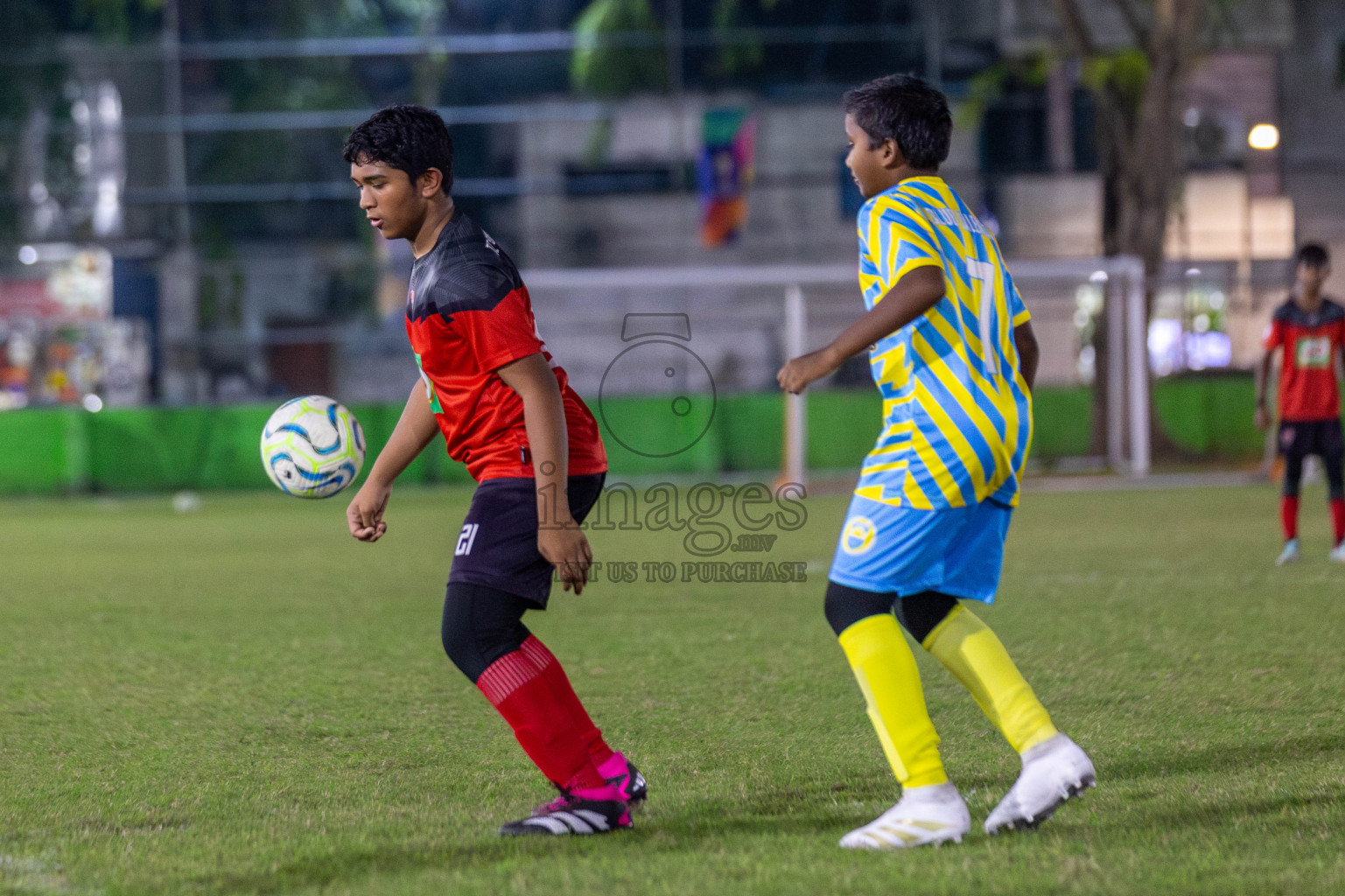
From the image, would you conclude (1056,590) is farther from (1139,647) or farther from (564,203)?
(564,203)

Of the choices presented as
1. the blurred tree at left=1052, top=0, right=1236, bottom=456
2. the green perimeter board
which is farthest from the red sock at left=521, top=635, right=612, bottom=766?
the blurred tree at left=1052, top=0, right=1236, bottom=456

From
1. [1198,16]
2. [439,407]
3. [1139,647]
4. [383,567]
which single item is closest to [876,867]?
[439,407]

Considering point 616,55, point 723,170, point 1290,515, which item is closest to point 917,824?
point 1290,515

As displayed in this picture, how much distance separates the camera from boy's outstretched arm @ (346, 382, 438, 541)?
380cm


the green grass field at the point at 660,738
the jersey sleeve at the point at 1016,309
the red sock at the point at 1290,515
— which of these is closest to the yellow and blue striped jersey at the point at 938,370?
the jersey sleeve at the point at 1016,309

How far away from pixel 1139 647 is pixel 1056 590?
6.60 feet

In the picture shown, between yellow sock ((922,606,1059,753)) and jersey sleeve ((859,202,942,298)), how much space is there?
0.80m

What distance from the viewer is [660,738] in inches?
183

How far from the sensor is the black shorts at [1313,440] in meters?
9.24

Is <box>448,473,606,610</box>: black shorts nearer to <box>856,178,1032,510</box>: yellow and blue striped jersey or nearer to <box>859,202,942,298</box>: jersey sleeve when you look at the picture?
<box>856,178,1032,510</box>: yellow and blue striped jersey

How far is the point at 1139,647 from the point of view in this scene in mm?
6285

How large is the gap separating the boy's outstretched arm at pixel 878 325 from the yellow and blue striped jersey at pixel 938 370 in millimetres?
40

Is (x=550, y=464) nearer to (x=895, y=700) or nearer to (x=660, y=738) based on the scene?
(x=895, y=700)

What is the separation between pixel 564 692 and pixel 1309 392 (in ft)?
23.6
